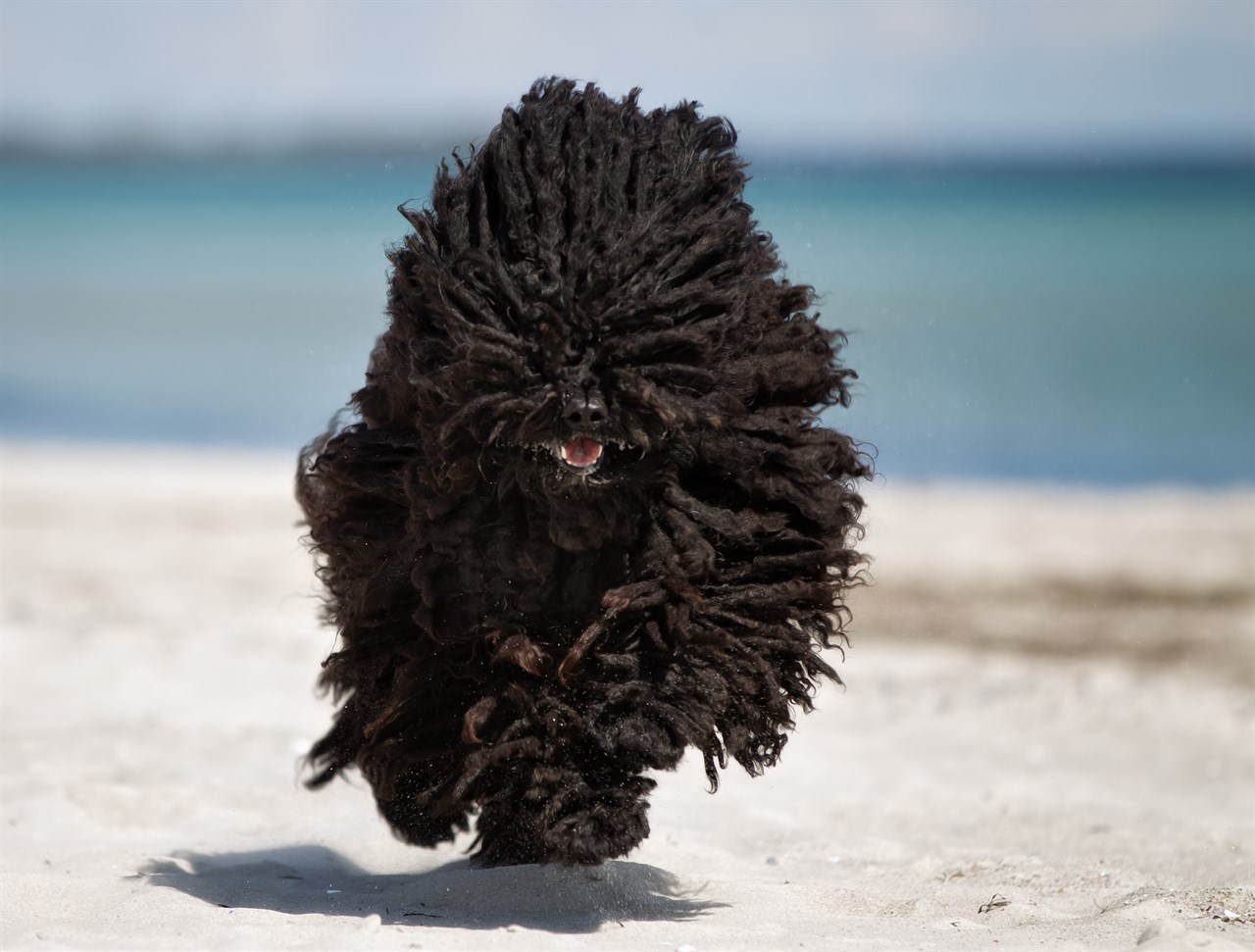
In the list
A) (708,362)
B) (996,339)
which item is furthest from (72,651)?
(996,339)

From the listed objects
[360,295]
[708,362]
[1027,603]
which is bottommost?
[708,362]

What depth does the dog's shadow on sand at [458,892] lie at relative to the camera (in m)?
4.50

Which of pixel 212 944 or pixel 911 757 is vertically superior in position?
pixel 911 757

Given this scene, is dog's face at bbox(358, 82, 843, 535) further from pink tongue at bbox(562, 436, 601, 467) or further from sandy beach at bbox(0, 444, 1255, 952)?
sandy beach at bbox(0, 444, 1255, 952)

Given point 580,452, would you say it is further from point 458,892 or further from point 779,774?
point 779,774

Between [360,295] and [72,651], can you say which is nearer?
[72,651]

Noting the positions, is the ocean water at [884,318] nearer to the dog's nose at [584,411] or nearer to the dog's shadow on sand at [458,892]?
the dog's nose at [584,411]

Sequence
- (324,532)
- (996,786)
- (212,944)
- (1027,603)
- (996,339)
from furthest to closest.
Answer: (996,339) → (1027,603) → (996,786) → (324,532) → (212,944)

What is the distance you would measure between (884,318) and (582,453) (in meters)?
5.50

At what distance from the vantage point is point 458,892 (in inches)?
186

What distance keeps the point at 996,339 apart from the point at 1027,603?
13594 millimetres

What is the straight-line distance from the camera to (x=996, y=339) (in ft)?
78.1

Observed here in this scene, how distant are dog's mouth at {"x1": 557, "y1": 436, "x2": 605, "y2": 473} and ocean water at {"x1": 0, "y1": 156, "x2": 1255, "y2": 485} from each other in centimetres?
106

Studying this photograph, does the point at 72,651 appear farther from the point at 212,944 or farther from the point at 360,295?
the point at 360,295
